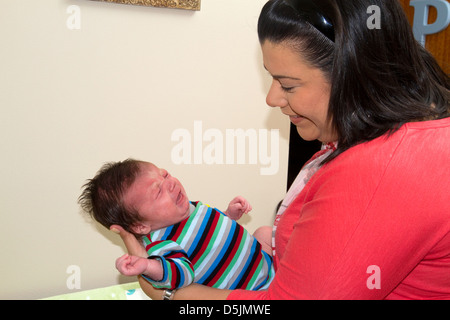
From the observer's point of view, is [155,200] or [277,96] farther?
[155,200]

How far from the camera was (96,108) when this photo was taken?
1.78 m

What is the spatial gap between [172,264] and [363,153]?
61cm

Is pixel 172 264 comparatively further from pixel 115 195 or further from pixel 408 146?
pixel 408 146

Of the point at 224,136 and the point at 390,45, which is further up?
the point at 390,45

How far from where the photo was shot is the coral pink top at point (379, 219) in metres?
0.78

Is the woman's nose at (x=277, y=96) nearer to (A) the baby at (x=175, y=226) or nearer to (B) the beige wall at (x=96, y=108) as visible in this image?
(A) the baby at (x=175, y=226)

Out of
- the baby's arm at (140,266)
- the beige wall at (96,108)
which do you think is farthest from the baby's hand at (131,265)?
the beige wall at (96,108)

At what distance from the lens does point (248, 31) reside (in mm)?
2002

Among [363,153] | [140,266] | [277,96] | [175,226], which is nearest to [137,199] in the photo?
[175,226]

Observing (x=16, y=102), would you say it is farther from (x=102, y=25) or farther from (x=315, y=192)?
(x=315, y=192)

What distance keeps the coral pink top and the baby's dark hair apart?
2.09 feet

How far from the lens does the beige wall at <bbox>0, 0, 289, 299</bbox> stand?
1.67 metres
